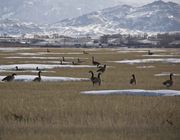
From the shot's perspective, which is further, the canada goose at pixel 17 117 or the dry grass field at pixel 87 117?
the canada goose at pixel 17 117

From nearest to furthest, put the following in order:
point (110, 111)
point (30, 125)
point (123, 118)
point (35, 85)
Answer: point (30, 125) → point (123, 118) → point (110, 111) → point (35, 85)

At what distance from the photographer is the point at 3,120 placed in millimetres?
16547

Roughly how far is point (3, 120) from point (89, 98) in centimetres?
626

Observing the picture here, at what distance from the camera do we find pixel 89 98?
2212cm

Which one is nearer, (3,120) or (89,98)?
(3,120)

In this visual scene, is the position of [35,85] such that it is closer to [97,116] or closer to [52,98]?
[52,98]

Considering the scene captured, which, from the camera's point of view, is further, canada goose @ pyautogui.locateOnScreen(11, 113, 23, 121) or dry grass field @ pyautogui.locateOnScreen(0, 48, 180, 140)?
canada goose @ pyautogui.locateOnScreen(11, 113, 23, 121)

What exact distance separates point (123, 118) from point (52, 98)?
5.99 metres

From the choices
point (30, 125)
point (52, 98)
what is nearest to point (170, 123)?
point (30, 125)

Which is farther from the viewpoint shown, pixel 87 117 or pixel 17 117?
pixel 87 117

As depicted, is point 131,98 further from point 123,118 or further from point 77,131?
point 77,131

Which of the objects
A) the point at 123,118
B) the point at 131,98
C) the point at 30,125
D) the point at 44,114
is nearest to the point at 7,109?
the point at 44,114

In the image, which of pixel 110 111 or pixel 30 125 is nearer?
pixel 30 125

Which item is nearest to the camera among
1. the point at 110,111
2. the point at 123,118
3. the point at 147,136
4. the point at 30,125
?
the point at 147,136
